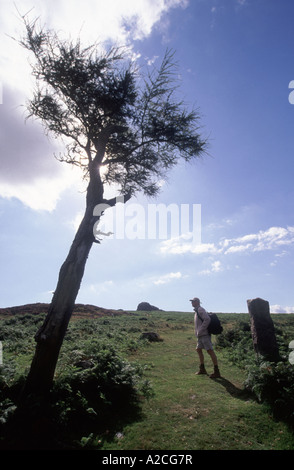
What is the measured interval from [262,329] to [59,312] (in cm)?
671

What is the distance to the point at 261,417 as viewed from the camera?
5184 millimetres

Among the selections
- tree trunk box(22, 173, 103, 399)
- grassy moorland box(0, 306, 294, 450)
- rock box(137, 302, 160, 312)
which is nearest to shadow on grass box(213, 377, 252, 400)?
grassy moorland box(0, 306, 294, 450)

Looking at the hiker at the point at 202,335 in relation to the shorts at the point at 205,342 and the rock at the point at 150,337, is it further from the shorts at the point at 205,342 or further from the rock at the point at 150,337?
the rock at the point at 150,337

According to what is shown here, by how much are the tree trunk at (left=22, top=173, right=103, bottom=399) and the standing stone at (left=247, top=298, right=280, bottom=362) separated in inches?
245

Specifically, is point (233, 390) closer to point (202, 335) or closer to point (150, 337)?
point (202, 335)

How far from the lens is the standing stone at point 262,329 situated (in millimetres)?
7980

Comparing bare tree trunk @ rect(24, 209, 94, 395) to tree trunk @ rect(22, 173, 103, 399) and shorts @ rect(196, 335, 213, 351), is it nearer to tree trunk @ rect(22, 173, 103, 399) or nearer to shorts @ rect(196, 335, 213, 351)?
tree trunk @ rect(22, 173, 103, 399)

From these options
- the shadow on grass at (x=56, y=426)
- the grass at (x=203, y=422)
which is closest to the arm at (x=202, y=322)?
the grass at (x=203, y=422)

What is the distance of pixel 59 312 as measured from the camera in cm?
598

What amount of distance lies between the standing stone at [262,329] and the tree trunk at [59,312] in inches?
245

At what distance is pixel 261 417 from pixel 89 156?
8.55 metres
